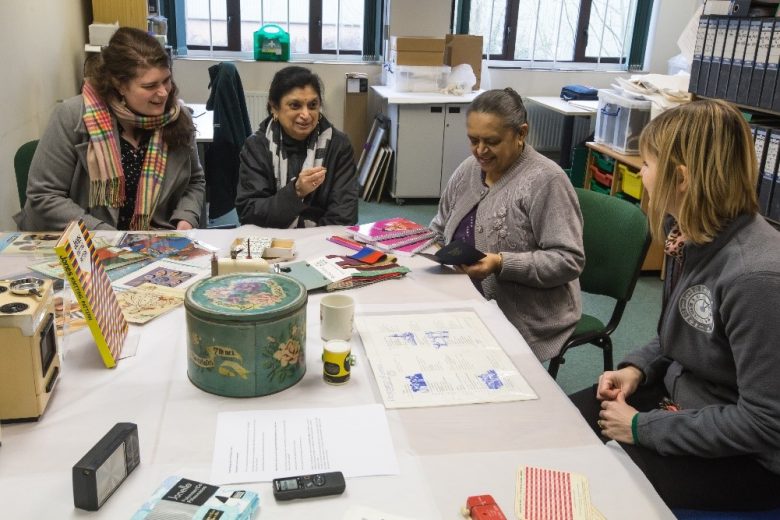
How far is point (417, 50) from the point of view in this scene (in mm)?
5043

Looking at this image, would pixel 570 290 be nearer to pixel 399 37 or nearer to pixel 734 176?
pixel 734 176

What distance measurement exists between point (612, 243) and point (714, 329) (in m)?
0.88

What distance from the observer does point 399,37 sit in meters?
5.01

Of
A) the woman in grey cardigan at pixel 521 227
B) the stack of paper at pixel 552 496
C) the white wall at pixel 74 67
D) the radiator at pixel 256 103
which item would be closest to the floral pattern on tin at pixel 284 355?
the stack of paper at pixel 552 496

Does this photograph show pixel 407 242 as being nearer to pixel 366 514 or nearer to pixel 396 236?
pixel 396 236

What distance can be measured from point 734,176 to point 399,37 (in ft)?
12.9

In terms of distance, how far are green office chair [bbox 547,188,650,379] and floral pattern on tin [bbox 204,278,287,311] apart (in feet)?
3.55

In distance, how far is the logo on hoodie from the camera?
141 centimetres

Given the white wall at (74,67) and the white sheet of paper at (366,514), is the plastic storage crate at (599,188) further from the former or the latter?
the white sheet of paper at (366,514)

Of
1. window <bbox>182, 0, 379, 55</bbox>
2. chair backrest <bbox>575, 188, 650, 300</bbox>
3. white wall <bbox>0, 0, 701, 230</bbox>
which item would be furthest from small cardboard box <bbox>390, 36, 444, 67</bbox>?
chair backrest <bbox>575, 188, 650, 300</bbox>

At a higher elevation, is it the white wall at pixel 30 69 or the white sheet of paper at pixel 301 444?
the white wall at pixel 30 69

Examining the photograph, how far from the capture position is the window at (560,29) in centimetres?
567

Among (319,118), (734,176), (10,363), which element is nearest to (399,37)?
(319,118)

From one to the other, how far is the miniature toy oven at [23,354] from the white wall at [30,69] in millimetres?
1795
